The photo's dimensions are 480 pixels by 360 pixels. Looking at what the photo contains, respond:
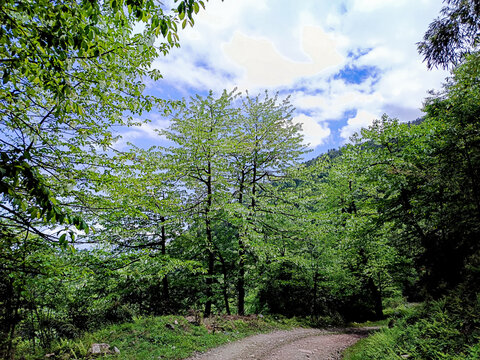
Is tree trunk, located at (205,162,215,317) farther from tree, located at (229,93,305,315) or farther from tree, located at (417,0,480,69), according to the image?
tree, located at (417,0,480,69)

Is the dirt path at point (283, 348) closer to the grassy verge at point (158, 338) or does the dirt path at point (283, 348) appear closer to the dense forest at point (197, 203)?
the grassy verge at point (158, 338)

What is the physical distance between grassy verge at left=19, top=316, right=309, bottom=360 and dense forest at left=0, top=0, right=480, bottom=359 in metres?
1.30

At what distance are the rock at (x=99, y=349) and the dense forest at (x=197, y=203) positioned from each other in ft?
6.46

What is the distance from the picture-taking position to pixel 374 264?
1564cm

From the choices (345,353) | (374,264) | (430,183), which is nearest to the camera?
(430,183)

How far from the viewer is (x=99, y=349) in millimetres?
6883

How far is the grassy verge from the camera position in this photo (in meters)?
6.91

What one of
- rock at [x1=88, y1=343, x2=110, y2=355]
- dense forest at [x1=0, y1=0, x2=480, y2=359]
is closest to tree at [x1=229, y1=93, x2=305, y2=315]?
dense forest at [x1=0, y1=0, x2=480, y2=359]

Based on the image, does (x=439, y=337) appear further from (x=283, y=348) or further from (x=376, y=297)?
(x=376, y=297)

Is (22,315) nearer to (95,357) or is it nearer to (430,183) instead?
(95,357)

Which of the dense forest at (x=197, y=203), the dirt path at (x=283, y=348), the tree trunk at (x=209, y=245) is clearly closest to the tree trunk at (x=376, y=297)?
the dense forest at (x=197, y=203)

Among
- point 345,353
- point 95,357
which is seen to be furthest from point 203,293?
point 345,353

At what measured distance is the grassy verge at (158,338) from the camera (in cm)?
691

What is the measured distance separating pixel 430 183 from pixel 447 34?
452 centimetres
